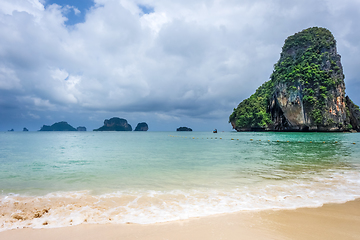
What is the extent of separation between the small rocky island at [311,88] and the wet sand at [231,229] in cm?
7327

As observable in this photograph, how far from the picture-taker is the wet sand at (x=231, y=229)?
294 centimetres

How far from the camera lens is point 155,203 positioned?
4.66m

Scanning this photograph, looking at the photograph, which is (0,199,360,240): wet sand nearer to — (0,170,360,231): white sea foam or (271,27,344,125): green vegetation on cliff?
(0,170,360,231): white sea foam

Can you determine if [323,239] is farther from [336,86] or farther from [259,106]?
[259,106]

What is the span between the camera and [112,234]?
306cm

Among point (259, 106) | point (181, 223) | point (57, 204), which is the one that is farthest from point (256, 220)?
point (259, 106)

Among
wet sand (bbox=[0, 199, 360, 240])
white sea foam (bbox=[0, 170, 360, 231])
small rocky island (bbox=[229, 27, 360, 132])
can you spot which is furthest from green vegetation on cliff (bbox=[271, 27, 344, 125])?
wet sand (bbox=[0, 199, 360, 240])

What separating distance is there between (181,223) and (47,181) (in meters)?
A: 6.31

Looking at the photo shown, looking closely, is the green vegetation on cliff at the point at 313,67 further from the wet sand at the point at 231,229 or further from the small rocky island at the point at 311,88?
the wet sand at the point at 231,229

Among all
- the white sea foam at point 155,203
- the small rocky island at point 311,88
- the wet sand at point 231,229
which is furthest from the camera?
the small rocky island at point 311,88

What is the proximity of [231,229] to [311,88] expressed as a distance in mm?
78764

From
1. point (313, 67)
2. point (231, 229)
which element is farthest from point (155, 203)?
point (313, 67)

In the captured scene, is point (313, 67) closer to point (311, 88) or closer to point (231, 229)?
point (311, 88)

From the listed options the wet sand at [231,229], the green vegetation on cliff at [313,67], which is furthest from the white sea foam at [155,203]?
the green vegetation on cliff at [313,67]
